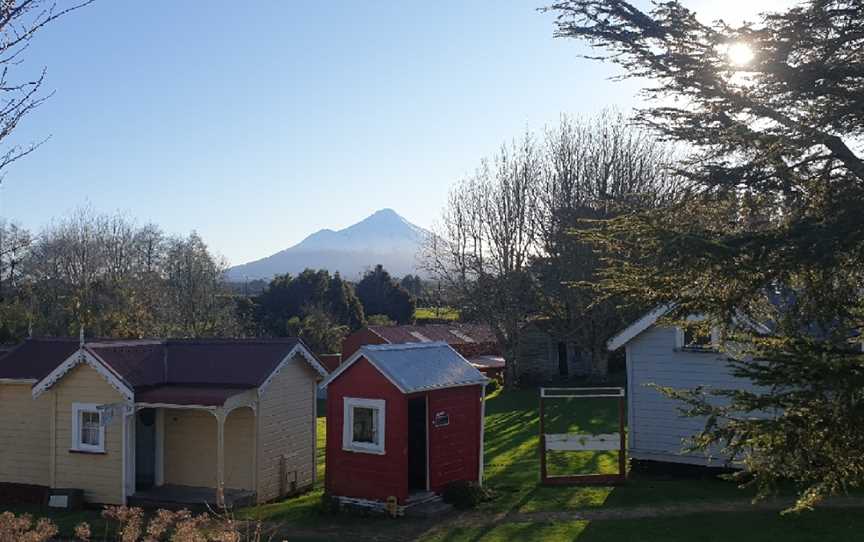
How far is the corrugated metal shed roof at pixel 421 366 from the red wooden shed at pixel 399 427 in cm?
3

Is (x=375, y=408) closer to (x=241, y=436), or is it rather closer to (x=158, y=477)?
(x=241, y=436)

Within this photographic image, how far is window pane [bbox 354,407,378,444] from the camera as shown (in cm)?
1771

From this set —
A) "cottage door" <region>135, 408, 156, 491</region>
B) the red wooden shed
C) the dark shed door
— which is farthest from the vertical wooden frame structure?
the dark shed door

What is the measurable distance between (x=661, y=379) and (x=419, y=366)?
5941 mm

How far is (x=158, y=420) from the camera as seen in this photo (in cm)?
2028

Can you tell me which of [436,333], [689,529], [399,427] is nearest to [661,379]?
[689,529]

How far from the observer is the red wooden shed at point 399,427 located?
17317 mm

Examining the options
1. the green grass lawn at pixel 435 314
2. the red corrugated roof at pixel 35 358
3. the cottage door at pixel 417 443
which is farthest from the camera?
the green grass lawn at pixel 435 314

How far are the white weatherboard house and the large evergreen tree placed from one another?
10278mm

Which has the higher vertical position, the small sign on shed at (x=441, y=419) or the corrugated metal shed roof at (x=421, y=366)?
the corrugated metal shed roof at (x=421, y=366)

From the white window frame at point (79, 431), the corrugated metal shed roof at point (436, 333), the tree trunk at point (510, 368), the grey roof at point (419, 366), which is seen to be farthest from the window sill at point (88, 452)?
the tree trunk at point (510, 368)

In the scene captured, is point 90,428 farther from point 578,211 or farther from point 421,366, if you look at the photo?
point 578,211

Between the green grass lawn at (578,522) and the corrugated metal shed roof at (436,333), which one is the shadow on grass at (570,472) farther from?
the corrugated metal shed roof at (436,333)

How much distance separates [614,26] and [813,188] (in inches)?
102
